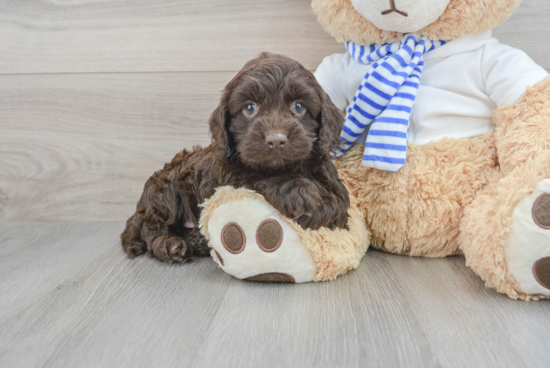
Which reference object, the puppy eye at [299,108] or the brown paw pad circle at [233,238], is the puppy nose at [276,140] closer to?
the puppy eye at [299,108]

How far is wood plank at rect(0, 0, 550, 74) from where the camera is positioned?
2004 millimetres

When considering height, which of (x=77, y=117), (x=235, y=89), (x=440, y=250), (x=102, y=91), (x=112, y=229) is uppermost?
(x=235, y=89)

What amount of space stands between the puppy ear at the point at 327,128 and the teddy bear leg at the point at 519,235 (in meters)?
0.51

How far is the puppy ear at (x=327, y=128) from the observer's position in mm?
1337

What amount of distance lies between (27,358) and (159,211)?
0.76m

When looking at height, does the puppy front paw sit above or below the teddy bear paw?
below

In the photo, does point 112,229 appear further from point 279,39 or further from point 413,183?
point 413,183

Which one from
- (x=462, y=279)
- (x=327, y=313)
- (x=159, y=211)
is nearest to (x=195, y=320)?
(x=327, y=313)

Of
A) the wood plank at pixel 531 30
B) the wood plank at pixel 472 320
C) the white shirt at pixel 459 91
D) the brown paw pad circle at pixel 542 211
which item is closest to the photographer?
the wood plank at pixel 472 320

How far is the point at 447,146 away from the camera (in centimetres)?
152

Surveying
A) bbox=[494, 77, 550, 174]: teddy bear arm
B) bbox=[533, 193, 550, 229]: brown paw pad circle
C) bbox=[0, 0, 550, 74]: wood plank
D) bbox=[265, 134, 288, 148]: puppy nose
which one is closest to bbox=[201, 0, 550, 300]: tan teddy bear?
bbox=[494, 77, 550, 174]: teddy bear arm

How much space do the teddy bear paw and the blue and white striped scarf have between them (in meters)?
0.41

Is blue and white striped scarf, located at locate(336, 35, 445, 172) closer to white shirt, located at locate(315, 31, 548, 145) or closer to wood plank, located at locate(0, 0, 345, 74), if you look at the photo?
white shirt, located at locate(315, 31, 548, 145)

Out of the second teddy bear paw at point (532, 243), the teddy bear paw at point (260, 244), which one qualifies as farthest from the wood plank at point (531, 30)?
the teddy bear paw at point (260, 244)
